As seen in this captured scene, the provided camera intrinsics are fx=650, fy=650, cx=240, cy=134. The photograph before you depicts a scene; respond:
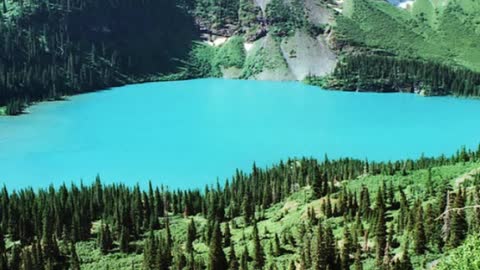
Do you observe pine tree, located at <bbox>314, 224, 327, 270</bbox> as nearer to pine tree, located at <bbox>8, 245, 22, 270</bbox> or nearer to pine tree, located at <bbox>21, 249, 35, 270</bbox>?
pine tree, located at <bbox>21, 249, 35, 270</bbox>

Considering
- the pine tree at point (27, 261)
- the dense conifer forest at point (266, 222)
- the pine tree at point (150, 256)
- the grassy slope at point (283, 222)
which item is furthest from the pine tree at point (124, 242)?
the pine tree at point (27, 261)

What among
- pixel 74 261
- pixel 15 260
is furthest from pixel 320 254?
pixel 15 260

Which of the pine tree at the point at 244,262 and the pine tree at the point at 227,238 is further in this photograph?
the pine tree at the point at 227,238

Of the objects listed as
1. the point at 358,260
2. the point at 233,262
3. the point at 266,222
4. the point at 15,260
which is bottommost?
the point at 15,260

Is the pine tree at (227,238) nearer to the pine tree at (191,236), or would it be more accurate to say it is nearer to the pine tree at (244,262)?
the pine tree at (191,236)

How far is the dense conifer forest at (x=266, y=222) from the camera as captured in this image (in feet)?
185

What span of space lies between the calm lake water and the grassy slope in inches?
982

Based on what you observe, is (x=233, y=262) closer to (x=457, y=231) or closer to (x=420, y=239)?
(x=420, y=239)

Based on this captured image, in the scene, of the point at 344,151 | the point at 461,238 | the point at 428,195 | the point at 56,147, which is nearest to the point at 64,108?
the point at 56,147

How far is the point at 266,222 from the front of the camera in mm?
81000

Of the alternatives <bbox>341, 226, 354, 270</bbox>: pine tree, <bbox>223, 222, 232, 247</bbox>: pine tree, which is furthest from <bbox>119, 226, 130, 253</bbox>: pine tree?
<bbox>341, 226, 354, 270</bbox>: pine tree

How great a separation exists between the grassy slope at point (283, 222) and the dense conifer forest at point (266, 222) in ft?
0.56

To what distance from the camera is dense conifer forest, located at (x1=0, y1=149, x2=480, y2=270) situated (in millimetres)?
56438

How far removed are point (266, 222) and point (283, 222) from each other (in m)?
3.69
